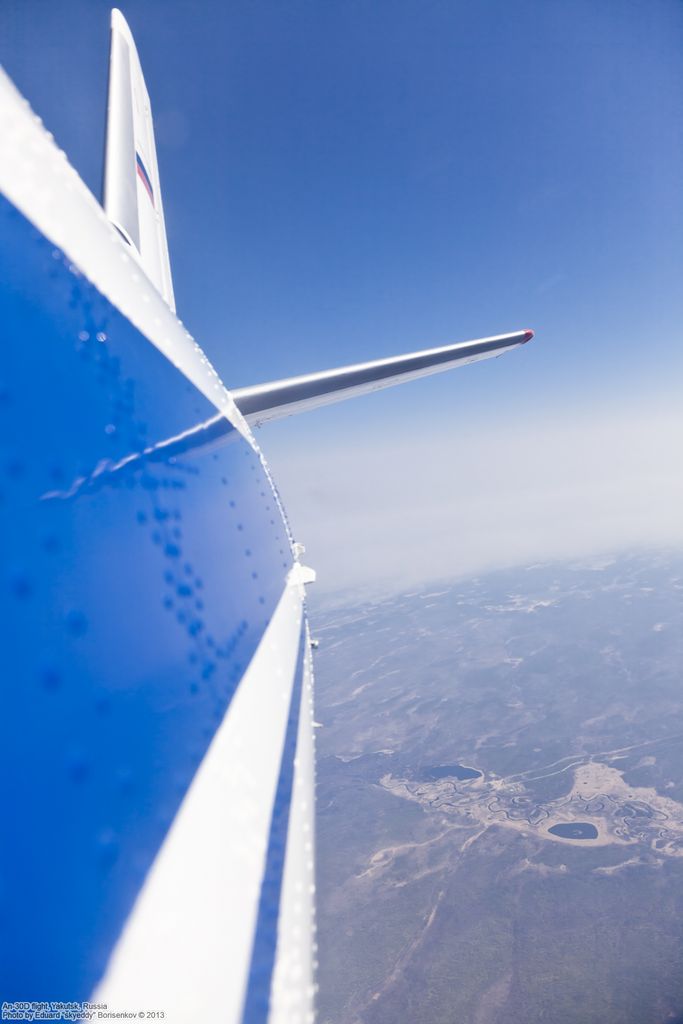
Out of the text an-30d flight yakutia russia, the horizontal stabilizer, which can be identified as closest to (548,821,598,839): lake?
the horizontal stabilizer

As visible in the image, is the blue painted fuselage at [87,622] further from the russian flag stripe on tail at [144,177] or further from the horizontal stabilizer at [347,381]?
the russian flag stripe on tail at [144,177]

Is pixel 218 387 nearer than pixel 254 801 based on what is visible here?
No

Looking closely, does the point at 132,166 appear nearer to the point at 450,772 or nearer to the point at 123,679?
the point at 123,679

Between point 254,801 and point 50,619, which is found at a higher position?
point 50,619

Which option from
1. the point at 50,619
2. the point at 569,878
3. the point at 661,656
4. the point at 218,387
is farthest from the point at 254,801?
Result: the point at 661,656

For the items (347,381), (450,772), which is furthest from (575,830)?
(347,381)

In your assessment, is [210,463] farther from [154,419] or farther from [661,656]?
[661,656]

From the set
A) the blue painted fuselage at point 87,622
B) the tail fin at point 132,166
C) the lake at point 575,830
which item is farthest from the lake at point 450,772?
the blue painted fuselage at point 87,622

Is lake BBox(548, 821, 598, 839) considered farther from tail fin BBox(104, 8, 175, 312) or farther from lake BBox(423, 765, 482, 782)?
tail fin BBox(104, 8, 175, 312)
